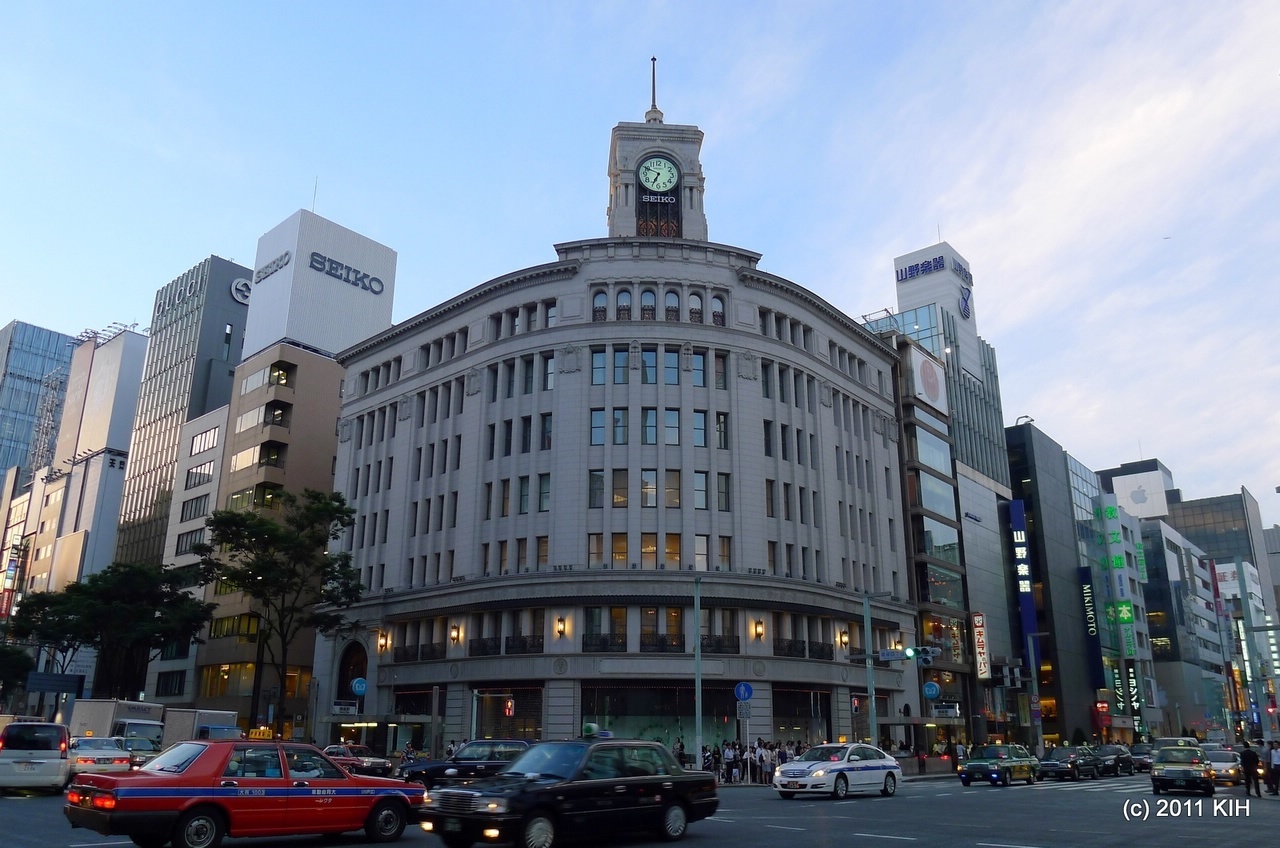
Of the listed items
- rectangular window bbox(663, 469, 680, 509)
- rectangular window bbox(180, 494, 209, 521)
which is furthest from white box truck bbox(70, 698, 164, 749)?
rectangular window bbox(180, 494, 209, 521)

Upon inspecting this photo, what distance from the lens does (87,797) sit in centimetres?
1384

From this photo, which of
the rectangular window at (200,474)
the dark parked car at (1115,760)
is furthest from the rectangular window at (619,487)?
the rectangular window at (200,474)

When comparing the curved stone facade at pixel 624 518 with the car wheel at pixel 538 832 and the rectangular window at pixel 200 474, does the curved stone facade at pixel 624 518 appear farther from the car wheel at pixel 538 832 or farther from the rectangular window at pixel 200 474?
the car wheel at pixel 538 832

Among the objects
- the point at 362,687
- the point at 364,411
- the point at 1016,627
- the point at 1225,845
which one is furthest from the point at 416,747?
the point at 1016,627

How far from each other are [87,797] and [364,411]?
52220mm

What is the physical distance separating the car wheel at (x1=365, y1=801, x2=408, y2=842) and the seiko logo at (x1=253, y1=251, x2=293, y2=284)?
7921 centimetres

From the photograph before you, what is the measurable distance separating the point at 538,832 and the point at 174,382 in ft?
316

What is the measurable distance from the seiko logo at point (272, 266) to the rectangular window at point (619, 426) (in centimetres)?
4956

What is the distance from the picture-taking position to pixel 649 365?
52219 millimetres

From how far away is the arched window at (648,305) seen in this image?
53.1m

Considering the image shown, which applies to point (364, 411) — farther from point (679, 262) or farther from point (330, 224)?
point (330, 224)

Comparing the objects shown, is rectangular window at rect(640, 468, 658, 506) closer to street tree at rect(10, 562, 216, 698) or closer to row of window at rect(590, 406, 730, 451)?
row of window at rect(590, 406, 730, 451)

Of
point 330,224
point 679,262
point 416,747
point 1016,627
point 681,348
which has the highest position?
point 330,224

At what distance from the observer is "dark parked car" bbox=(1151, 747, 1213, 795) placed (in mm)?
29750
